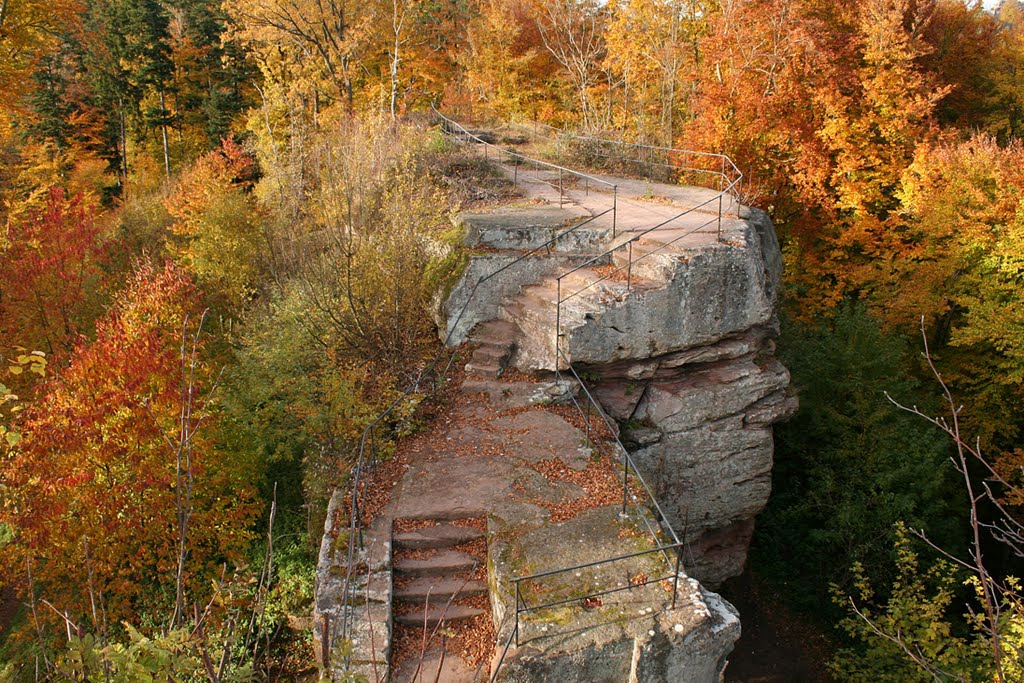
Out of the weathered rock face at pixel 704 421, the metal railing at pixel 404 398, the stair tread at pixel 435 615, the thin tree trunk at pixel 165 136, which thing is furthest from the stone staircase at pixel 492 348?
the thin tree trunk at pixel 165 136

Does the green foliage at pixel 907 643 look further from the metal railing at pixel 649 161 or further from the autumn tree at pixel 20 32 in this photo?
the autumn tree at pixel 20 32

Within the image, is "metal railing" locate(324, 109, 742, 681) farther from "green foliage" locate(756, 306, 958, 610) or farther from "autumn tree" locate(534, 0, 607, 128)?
"autumn tree" locate(534, 0, 607, 128)

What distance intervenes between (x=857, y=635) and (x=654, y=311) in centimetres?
915

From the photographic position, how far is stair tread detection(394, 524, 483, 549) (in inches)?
389

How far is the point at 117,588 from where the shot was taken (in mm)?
13016

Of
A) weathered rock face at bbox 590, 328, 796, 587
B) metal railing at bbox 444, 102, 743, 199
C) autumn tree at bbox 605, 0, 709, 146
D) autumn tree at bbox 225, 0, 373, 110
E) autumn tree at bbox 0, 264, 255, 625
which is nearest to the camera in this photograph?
autumn tree at bbox 0, 264, 255, 625

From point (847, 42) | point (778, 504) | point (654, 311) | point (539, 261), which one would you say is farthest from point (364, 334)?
point (847, 42)

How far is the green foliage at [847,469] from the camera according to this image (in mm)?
15797

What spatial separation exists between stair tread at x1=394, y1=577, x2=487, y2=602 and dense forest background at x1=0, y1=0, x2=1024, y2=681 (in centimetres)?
181

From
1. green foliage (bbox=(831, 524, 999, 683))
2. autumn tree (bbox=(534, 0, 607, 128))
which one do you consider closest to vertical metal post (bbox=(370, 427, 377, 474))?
green foliage (bbox=(831, 524, 999, 683))

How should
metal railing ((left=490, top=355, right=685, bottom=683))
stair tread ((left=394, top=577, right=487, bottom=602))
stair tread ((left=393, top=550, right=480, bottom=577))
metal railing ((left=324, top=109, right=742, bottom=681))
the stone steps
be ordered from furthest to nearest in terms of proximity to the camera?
stair tread ((left=393, top=550, right=480, bottom=577)) → stair tread ((left=394, top=577, right=487, bottom=602)) → metal railing ((left=324, top=109, right=742, bottom=681)) → the stone steps → metal railing ((left=490, top=355, right=685, bottom=683))

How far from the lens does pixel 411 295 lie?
13742mm

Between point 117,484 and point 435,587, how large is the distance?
7067 millimetres

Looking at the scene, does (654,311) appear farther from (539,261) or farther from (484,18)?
(484,18)
